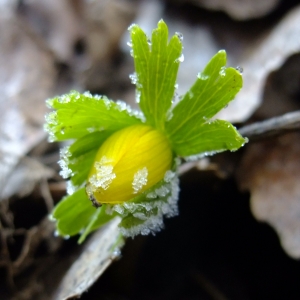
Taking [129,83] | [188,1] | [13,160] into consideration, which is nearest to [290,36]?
[188,1]

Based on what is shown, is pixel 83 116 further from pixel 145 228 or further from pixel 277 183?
pixel 277 183

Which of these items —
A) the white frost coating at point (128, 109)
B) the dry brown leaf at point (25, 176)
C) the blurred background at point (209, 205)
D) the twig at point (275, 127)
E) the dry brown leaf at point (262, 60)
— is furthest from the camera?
the dry brown leaf at point (25, 176)

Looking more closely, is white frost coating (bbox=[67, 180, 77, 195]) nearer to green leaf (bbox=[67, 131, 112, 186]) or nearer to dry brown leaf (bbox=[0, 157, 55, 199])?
green leaf (bbox=[67, 131, 112, 186])

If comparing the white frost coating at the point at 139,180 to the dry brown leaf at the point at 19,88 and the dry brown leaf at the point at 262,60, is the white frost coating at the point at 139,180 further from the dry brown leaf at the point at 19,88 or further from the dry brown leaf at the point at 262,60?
the dry brown leaf at the point at 19,88

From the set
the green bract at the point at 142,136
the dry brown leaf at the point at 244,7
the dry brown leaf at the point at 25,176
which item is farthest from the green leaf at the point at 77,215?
the dry brown leaf at the point at 244,7

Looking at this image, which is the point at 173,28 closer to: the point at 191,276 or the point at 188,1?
the point at 188,1

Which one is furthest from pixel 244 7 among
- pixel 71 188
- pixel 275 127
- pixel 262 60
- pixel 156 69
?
pixel 71 188
